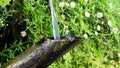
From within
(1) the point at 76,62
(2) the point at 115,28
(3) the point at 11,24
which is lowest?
(1) the point at 76,62

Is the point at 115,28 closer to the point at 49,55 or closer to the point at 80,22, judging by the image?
the point at 80,22

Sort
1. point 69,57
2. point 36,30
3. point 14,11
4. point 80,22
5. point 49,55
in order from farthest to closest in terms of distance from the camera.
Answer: point 80,22, point 69,57, point 36,30, point 14,11, point 49,55

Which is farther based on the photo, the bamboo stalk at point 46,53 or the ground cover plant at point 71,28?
the ground cover plant at point 71,28

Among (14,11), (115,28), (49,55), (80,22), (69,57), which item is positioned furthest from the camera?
(115,28)

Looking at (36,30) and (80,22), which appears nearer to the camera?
(36,30)

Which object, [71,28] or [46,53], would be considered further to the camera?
[71,28]

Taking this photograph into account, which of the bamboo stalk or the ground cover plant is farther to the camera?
the ground cover plant

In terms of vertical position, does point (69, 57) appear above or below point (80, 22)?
below

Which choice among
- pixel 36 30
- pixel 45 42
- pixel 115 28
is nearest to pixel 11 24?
pixel 36 30
